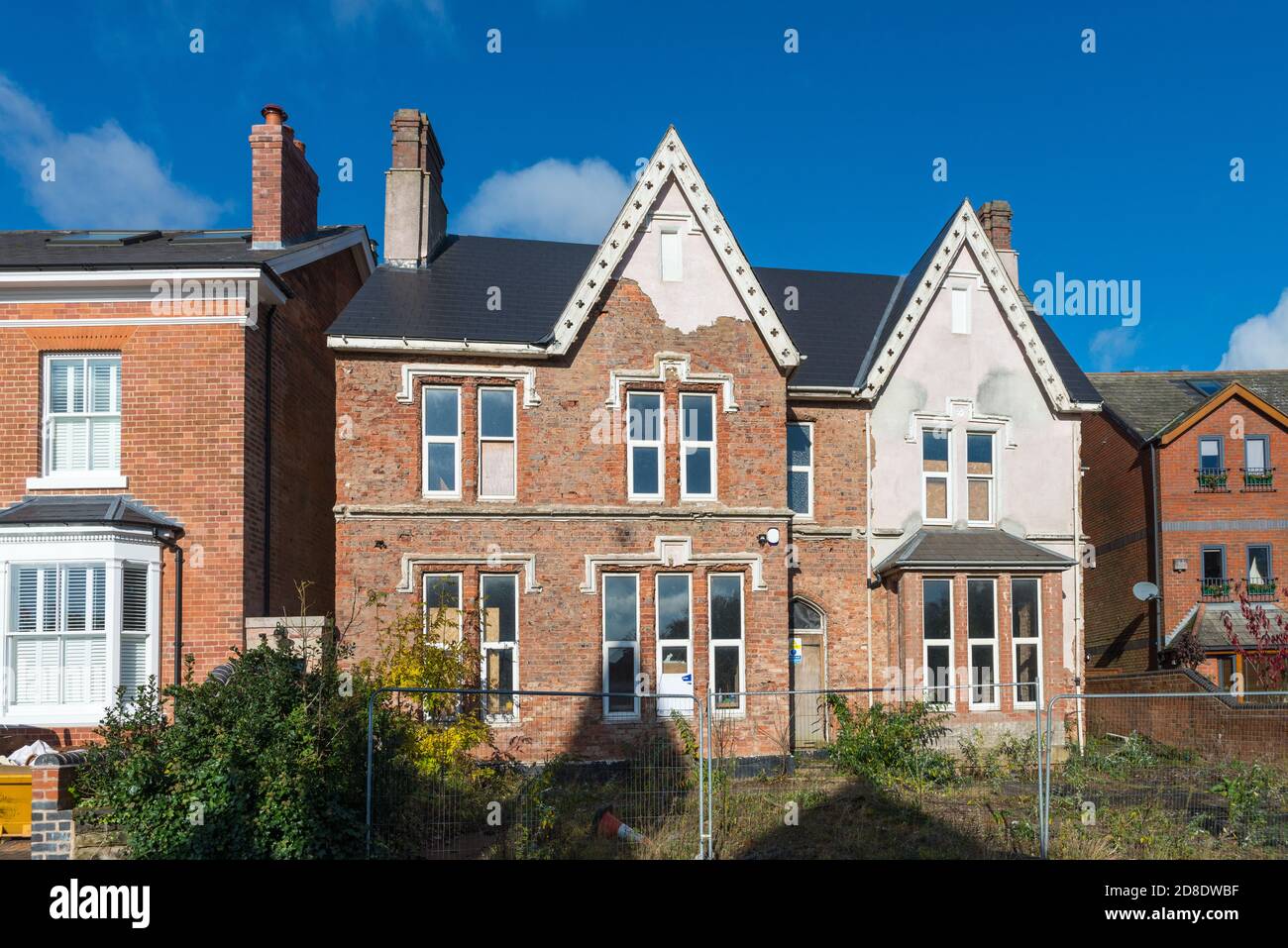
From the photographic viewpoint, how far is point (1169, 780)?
1590 centimetres

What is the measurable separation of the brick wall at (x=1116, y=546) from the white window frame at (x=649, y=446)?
56.3 feet

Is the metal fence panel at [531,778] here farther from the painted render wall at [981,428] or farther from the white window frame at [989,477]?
the white window frame at [989,477]

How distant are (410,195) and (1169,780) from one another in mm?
17411

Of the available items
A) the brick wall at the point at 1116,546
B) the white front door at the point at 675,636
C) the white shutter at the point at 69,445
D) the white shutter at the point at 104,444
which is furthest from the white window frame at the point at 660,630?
the brick wall at the point at 1116,546

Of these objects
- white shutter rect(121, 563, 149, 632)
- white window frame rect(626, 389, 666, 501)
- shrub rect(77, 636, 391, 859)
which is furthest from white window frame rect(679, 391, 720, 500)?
white shutter rect(121, 563, 149, 632)

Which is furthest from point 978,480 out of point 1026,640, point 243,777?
point 243,777

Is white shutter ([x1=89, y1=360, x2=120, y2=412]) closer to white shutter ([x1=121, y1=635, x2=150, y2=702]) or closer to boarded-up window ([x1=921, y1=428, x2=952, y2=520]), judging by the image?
white shutter ([x1=121, y1=635, x2=150, y2=702])

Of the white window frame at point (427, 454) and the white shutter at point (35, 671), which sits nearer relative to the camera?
the white shutter at point (35, 671)

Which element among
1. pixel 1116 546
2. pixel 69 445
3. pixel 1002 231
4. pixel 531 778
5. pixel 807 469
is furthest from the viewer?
pixel 1116 546

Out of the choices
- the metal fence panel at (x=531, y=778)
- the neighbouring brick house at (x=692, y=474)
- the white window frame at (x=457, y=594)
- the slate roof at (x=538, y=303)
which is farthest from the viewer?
the slate roof at (x=538, y=303)

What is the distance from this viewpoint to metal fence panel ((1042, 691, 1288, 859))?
524 inches

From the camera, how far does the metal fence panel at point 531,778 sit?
1277 cm

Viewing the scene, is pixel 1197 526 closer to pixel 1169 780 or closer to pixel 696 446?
pixel 1169 780
